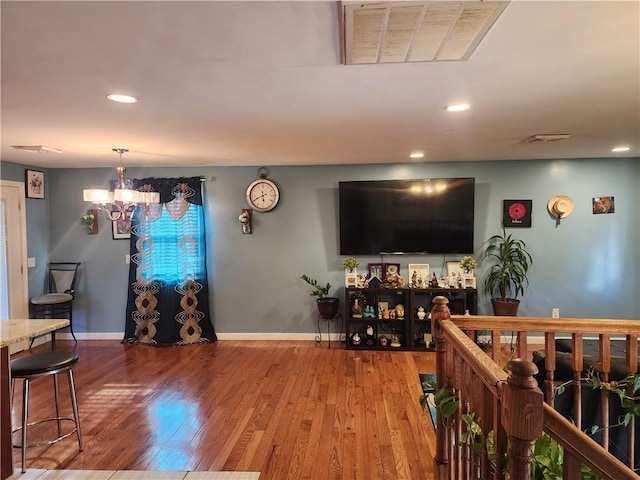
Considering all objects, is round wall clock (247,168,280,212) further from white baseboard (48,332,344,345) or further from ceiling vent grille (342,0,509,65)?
ceiling vent grille (342,0,509,65)

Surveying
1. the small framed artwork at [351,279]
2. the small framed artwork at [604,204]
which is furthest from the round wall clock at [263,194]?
the small framed artwork at [604,204]

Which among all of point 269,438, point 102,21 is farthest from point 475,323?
point 102,21

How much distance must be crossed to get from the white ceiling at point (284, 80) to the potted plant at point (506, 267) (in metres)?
1.52

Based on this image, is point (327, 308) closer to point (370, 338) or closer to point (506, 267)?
point (370, 338)

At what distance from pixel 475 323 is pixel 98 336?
5039mm

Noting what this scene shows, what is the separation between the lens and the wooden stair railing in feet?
3.56

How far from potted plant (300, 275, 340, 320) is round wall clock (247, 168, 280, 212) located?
3.54 feet

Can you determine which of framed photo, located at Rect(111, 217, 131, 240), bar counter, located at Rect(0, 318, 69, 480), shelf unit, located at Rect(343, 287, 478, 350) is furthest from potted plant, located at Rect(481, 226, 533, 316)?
framed photo, located at Rect(111, 217, 131, 240)

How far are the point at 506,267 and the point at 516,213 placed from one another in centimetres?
71

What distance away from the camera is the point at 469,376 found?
5.41 feet

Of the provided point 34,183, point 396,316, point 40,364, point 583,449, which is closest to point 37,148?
point 34,183

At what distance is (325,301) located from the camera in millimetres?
4727

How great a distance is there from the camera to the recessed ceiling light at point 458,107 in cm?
248

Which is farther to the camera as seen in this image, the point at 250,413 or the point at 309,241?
the point at 309,241
